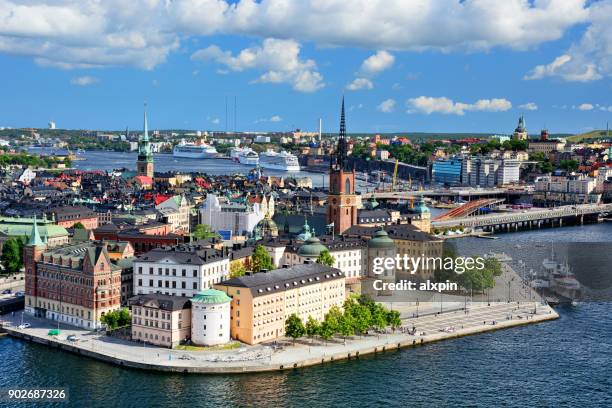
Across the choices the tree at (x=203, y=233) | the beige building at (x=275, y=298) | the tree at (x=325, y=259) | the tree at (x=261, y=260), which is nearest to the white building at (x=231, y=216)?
the tree at (x=203, y=233)

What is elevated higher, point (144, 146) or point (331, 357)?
point (144, 146)

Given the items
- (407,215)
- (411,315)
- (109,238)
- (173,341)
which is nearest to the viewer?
(173,341)

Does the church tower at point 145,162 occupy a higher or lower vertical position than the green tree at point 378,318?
higher

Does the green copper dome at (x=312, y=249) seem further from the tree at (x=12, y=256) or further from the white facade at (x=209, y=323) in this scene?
the tree at (x=12, y=256)

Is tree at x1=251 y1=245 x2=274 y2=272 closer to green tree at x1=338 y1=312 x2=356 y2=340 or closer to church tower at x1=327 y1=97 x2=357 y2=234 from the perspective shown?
green tree at x1=338 y1=312 x2=356 y2=340

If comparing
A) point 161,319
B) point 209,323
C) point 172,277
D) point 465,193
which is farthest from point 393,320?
point 465,193

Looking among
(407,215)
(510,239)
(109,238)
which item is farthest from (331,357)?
(510,239)

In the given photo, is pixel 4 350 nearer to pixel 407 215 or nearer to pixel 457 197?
pixel 407 215

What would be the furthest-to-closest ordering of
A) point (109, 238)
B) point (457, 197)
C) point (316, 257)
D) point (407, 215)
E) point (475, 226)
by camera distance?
point (457, 197) < point (475, 226) < point (407, 215) < point (109, 238) < point (316, 257)
